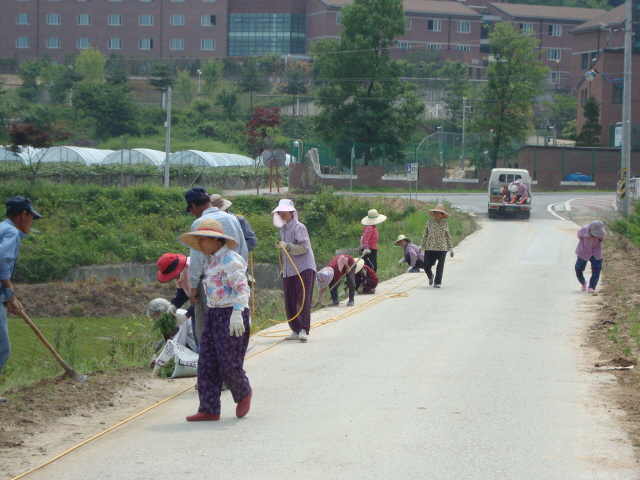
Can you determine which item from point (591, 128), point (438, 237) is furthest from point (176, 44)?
point (438, 237)

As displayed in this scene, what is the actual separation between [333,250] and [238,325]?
934 inches

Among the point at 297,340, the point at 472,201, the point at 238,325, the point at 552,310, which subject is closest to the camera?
the point at 238,325

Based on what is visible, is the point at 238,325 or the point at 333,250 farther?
the point at 333,250

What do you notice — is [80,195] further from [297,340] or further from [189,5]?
[189,5]

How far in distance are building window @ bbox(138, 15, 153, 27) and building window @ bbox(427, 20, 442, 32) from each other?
33.8 m

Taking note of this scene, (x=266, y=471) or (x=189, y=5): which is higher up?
(x=189, y=5)

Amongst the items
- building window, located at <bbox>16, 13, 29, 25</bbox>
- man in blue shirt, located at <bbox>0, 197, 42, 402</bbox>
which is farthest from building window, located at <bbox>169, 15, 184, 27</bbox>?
man in blue shirt, located at <bbox>0, 197, 42, 402</bbox>

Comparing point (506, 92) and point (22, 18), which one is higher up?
point (22, 18)

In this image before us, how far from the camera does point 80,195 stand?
119 ft

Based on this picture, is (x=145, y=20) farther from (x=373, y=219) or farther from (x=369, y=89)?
(x=373, y=219)

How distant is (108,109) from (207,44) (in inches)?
981

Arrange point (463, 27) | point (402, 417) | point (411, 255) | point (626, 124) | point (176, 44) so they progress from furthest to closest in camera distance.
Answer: point (463, 27)
point (176, 44)
point (626, 124)
point (411, 255)
point (402, 417)

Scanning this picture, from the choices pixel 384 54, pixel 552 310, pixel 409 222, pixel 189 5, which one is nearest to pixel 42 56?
pixel 189 5

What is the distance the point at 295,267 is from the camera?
10016 millimetres
